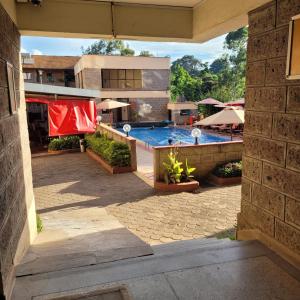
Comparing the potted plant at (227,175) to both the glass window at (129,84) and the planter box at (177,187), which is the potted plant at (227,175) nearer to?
the planter box at (177,187)

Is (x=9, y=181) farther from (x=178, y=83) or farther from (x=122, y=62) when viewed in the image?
(x=178, y=83)

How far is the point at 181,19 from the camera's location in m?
4.48

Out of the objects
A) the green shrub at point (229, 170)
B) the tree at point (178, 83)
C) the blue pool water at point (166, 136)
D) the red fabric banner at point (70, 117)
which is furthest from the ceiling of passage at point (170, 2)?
the tree at point (178, 83)

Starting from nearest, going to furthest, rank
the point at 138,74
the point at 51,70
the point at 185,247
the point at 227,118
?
the point at 185,247
the point at 227,118
the point at 138,74
the point at 51,70

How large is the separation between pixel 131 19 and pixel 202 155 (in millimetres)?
5725

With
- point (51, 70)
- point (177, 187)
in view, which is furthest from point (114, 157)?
point (51, 70)

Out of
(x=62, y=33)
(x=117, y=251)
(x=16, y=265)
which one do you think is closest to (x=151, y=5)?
(x=62, y=33)

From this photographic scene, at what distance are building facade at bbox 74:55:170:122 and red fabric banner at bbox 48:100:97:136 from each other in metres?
14.2

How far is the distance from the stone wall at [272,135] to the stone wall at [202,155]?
5197 mm

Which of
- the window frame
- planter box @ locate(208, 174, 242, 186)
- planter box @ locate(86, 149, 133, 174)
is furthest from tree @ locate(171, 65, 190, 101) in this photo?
the window frame

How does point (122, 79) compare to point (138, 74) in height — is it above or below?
below

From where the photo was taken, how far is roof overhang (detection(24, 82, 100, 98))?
11836mm

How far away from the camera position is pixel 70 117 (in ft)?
43.5

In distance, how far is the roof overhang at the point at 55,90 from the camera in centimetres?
1184
